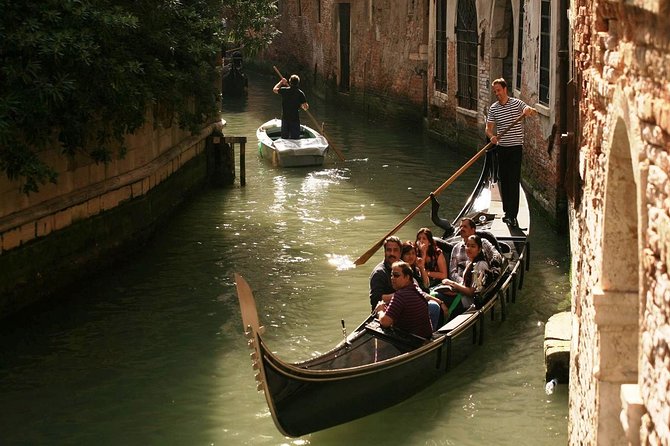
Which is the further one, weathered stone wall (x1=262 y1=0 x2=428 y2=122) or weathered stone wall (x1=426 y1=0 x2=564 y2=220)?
weathered stone wall (x1=262 y1=0 x2=428 y2=122)

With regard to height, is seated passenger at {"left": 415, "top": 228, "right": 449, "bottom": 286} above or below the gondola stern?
below

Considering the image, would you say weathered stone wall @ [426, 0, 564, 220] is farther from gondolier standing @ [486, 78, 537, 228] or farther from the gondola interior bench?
the gondola interior bench

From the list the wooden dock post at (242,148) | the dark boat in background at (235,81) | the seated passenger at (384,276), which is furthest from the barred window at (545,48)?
the dark boat in background at (235,81)

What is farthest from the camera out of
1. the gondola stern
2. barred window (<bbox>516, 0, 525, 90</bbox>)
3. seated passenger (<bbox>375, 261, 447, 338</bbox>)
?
barred window (<bbox>516, 0, 525, 90</bbox>)

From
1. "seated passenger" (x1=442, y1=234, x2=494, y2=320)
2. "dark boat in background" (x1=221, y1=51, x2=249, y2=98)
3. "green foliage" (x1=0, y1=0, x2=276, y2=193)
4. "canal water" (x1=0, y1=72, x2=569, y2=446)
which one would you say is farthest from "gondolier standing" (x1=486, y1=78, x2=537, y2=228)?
"dark boat in background" (x1=221, y1=51, x2=249, y2=98)

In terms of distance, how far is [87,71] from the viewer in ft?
23.8

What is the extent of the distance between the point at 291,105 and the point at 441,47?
3.06 metres

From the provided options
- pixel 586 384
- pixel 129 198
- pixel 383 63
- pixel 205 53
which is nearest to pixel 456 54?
pixel 383 63

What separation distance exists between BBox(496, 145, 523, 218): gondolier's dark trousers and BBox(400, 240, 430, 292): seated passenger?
64.3 inches

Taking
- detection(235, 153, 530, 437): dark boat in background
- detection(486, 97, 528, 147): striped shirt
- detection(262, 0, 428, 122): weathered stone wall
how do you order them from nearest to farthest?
detection(235, 153, 530, 437): dark boat in background → detection(486, 97, 528, 147): striped shirt → detection(262, 0, 428, 122): weathered stone wall

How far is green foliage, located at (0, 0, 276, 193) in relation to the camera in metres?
6.55

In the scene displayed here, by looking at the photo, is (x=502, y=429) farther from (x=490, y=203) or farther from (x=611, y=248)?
(x=490, y=203)

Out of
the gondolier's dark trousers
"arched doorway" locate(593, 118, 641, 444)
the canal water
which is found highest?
"arched doorway" locate(593, 118, 641, 444)

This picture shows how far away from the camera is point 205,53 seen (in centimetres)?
941
